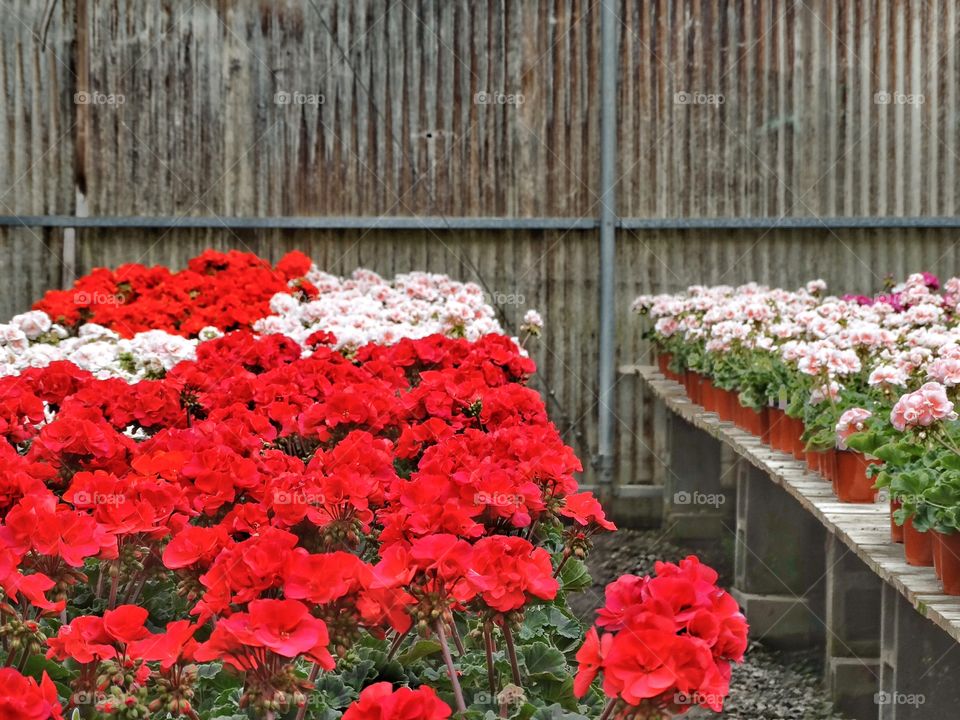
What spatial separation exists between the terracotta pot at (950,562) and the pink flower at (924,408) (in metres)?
0.28

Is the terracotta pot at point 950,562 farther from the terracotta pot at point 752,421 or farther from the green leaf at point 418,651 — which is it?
the terracotta pot at point 752,421

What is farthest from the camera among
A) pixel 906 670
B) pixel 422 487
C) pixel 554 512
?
pixel 906 670

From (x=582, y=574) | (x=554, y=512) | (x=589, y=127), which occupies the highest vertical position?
(x=589, y=127)

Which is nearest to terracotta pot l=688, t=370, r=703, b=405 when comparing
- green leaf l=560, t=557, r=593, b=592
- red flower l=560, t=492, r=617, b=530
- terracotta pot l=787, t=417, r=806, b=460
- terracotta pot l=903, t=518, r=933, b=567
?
terracotta pot l=787, t=417, r=806, b=460

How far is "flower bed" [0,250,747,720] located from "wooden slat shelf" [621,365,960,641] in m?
0.84

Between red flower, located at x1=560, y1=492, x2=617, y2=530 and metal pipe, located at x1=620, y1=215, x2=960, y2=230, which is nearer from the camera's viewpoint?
red flower, located at x1=560, y1=492, x2=617, y2=530

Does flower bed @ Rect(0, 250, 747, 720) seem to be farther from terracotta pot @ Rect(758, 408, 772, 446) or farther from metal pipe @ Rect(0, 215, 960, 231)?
metal pipe @ Rect(0, 215, 960, 231)

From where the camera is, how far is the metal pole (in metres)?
6.96

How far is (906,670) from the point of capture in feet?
10.8

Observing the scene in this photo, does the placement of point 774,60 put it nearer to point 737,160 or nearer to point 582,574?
point 737,160

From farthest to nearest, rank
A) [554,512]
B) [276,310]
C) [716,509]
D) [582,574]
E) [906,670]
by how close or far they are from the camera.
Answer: [716,509]
[276,310]
[906,670]
[582,574]
[554,512]

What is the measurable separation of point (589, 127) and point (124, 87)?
2693 millimetres

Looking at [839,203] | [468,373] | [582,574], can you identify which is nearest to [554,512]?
[582,574]

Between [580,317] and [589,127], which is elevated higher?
[589,127]
